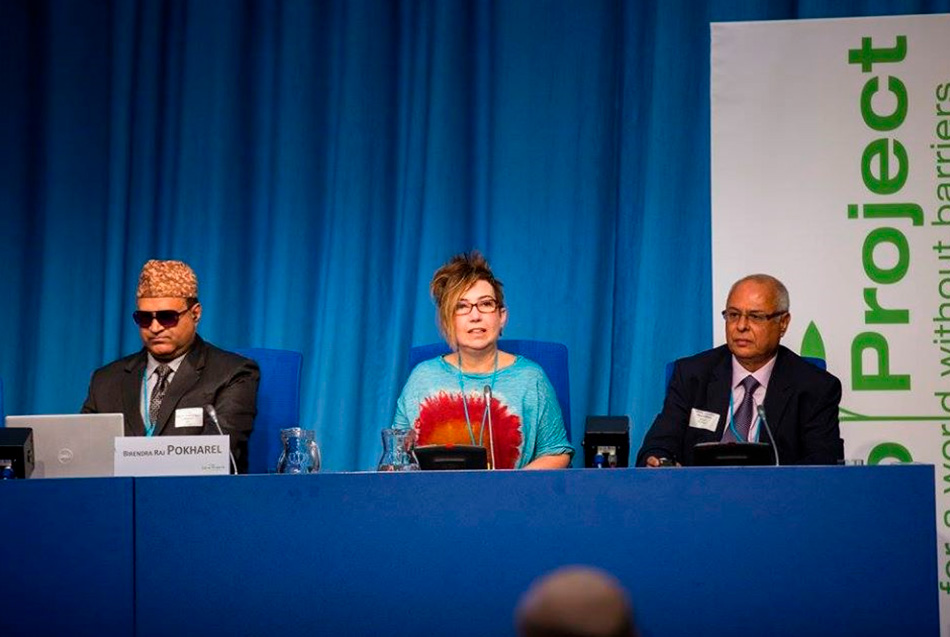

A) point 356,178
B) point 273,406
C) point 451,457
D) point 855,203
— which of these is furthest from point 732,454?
point 356,178

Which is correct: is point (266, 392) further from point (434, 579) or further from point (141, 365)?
point (434, 579)

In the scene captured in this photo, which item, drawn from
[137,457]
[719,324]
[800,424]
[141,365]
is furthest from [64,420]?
[719,324]

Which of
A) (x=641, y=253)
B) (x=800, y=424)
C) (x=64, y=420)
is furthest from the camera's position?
(x=641, y=253)

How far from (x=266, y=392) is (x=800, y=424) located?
1.60 metres

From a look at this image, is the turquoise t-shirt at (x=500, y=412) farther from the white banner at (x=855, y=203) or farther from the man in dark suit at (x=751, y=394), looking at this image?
the white banner at (x=855, y=203)

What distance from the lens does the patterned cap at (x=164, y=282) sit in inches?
154

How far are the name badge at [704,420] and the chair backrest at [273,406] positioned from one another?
46.7 inches

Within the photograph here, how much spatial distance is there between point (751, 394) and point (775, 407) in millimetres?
110

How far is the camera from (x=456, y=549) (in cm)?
275

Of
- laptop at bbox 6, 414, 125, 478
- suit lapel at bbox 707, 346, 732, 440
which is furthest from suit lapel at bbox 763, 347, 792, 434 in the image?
laptop at bbox 6, 414, 125, 478

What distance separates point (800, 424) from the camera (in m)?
3.78

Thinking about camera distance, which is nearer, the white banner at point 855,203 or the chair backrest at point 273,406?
the chair backrest at point 273,406

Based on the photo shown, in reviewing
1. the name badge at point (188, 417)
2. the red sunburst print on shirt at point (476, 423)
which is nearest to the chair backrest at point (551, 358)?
the red sunburst print on shirt at point (476, 423)

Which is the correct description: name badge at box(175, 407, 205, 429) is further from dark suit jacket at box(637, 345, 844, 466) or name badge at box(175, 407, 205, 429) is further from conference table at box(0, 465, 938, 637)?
dark suit jacket at box(637, 345, 844, 466)
